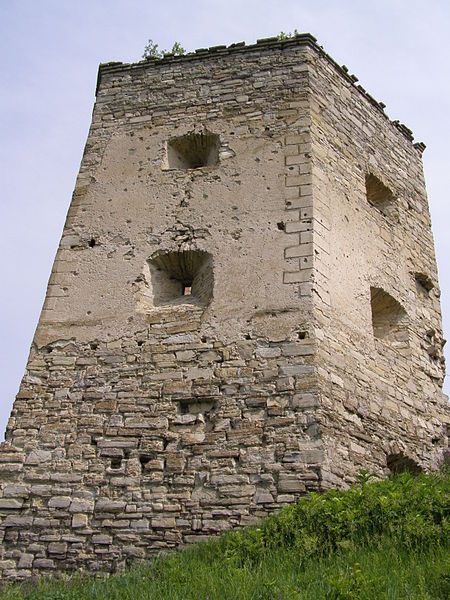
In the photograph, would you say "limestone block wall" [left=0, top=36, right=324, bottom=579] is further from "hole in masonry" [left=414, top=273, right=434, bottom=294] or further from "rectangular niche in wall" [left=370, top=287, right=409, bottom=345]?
"hole in masonry" [left=414, top=273, right=434, bottom=294]

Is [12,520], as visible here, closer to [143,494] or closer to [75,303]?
[143,494]

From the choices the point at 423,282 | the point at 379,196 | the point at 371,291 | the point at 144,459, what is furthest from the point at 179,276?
the point at 423,282

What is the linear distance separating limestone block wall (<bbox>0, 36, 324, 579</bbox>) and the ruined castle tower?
0.7 inches

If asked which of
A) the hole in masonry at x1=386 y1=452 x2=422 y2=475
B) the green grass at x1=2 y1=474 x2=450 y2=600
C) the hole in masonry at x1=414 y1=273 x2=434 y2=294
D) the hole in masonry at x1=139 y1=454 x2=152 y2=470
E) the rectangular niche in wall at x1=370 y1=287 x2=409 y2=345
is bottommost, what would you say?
the green grass at x1=2 y1=474 x2=450 y2=600

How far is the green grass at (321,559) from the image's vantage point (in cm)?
430

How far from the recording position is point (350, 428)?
22.2 ft

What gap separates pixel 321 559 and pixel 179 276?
390cm

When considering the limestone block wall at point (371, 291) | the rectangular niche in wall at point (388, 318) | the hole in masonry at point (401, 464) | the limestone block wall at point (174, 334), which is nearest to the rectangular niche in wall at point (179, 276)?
the limestone block wall at point (174, 334)

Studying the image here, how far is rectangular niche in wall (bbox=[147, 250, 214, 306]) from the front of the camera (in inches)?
300

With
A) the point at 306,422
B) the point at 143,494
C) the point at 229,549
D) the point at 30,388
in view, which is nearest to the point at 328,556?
the point at 229,549

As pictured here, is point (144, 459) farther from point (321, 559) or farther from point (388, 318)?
point (388, 318)

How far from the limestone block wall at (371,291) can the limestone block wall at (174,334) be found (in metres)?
0.29

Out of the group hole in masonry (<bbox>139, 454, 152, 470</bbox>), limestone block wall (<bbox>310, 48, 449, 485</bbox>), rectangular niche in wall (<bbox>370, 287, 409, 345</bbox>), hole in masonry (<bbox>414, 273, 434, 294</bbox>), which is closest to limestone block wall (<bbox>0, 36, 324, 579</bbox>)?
hole in masonry (<bbox>139, 454, 152, 470</bbox>)

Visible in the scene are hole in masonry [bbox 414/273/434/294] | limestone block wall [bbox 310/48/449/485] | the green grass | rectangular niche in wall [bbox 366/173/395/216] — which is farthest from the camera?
rectangular niche in wall [bbox 366/173/395/216]
